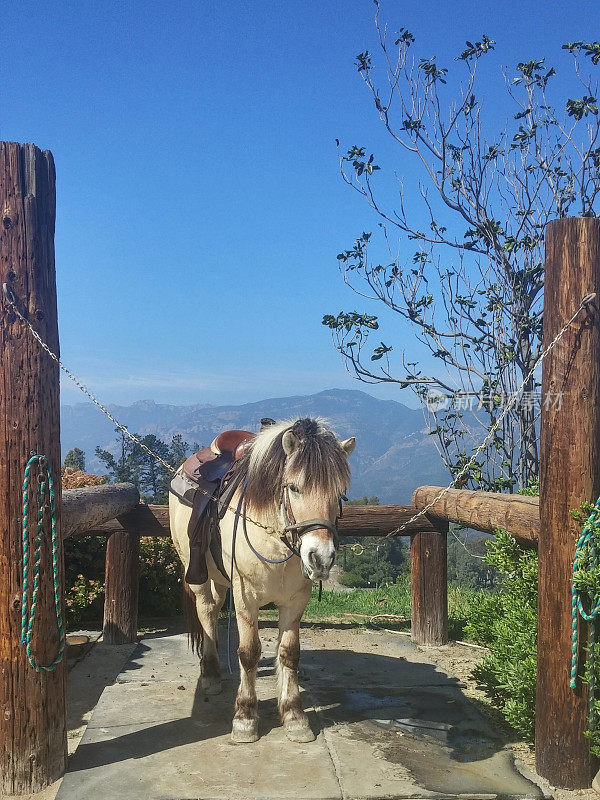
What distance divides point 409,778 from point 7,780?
6.75ft

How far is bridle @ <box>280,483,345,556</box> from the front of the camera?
3.34 meters

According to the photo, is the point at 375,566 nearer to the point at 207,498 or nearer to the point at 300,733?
the point at 207,498

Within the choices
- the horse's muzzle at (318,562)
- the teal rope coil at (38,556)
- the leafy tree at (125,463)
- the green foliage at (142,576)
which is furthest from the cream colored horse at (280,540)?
the leafy tree at (125,463)

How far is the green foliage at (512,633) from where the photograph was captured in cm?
389

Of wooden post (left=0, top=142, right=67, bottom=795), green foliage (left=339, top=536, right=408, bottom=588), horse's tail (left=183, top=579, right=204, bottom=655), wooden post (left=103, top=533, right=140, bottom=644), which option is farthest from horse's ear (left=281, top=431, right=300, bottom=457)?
green foliage (left=339, top=536, right=408, bottom=588)

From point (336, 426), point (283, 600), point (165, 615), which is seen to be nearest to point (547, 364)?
point (336, 426)

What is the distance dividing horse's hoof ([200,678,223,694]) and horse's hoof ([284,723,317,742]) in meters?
0.98

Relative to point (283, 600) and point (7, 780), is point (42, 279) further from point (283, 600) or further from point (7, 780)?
point (7, 780)

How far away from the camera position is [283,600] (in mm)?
4074

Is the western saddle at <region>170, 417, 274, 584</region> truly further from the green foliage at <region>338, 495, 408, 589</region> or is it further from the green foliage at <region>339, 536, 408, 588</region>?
the green foliage at <region>339, 536, 408, 588</region>

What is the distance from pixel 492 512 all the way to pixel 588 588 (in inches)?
53.6

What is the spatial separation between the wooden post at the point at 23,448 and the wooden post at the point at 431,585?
3.63 meters

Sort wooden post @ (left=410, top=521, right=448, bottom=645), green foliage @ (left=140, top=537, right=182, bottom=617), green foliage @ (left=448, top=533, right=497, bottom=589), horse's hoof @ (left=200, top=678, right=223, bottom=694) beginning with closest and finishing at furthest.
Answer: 1. horse's hoof @ (left=200, top=678, right=223, bottom=694)
2. wooden post @ (left=410, top=521, right=448, bottom=645)
3. green foliage @ (left=140, top=537, right=182, bottom=617)
4. green foliage @ (left=448, top=533, right=497, bottom=589)

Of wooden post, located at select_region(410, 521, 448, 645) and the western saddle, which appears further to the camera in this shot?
wooden post, located at select_region(410, 521, 448, 645)
